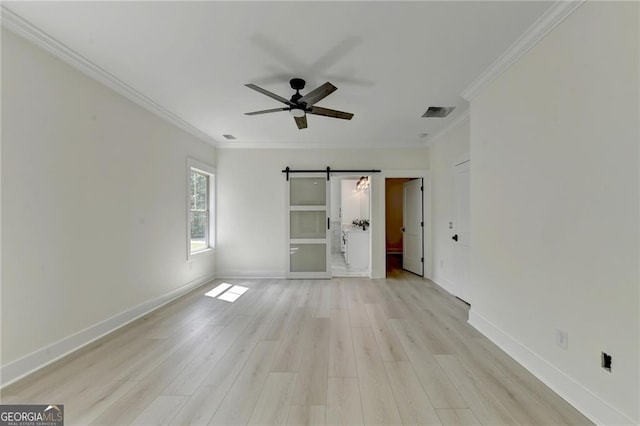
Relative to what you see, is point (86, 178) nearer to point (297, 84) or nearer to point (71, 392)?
point (71, 392)

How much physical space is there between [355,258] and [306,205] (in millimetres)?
2164

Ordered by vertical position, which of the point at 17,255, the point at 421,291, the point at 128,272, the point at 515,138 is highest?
the point at 515,138

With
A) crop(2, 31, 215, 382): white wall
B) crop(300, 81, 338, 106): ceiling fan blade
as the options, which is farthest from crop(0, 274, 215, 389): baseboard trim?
crop(300, 81, 338, 106): ceiling fan blade

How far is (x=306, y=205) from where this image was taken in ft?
18.4

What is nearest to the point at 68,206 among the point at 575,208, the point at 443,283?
the point at 575,208

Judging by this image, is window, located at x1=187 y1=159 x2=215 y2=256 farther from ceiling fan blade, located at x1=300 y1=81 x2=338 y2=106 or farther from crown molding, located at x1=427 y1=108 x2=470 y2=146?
crown molding, located at x1=427 y1=108 x2=470 y2=146

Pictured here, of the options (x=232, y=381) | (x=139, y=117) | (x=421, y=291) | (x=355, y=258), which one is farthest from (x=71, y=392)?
(x=355, y=258)

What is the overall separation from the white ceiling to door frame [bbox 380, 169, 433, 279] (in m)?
1.93

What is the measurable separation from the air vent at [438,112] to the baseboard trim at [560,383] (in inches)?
110

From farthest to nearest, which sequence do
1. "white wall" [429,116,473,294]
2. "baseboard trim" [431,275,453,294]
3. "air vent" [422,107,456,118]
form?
"baseboard trim" [431,275,453,294] < "white wall" [429,116,473,294] < "air vent" [422,107,456,118]

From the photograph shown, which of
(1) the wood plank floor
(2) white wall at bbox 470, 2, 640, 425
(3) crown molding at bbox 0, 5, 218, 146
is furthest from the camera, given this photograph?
(3) crown molding at bbox 0, 5, 218, 146

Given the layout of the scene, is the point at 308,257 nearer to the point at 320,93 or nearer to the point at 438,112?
the point at 438,112

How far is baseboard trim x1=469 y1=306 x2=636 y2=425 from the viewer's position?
1606 millimetres

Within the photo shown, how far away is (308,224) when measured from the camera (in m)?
5.62
